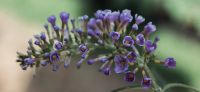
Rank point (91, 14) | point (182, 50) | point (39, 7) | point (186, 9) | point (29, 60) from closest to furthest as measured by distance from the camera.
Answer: point (29, 60), point (186, 9), point (182, 50), point (91, 14), point (39, 7)

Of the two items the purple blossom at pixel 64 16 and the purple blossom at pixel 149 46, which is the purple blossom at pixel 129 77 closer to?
the purple blossom at pixel 149 46

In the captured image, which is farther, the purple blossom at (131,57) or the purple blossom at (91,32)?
Answer: the purple blossom at (91,32)

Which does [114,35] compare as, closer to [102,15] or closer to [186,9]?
[102,15]

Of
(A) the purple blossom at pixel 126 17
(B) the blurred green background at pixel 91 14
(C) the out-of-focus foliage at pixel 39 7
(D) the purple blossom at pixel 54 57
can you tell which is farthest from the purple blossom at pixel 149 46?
(C) the out-of-focus foliage at pixel 39 7

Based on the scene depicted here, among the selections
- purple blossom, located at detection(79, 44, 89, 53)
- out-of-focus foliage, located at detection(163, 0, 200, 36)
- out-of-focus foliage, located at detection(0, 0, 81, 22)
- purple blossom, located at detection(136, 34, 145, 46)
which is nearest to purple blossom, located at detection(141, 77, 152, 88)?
purple blossom, located at detection(136, 34, 145, 46)

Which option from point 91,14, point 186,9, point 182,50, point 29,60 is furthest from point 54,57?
point 91,14

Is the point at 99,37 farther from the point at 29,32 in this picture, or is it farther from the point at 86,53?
the point at 29,32

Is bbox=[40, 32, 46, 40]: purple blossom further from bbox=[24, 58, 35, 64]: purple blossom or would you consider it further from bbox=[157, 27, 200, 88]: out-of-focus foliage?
bbox=[157, 27, 200, 88]: out-of-focus foliage
